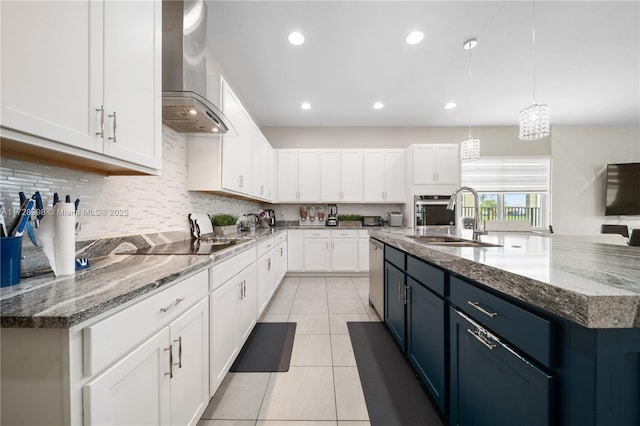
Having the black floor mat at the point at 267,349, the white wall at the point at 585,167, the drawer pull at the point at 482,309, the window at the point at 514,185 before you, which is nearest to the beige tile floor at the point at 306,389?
the black floor mat at the point at 267,349

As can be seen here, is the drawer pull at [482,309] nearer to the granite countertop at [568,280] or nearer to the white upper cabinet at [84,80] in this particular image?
the granite countertop at [568,280]

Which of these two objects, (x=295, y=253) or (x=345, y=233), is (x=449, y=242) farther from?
(x=295, y=253)

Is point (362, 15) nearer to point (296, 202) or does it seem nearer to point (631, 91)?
point (296, 202)

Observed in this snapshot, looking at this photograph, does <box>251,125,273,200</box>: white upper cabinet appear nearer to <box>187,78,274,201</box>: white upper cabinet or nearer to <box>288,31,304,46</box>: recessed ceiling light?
<box>187,78,274,201</box>: white upper cabinet

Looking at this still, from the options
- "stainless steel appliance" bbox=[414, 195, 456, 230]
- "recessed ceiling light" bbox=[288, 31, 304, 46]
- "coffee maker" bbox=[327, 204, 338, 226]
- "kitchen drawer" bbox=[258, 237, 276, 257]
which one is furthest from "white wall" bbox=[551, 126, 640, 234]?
"kitchen drawer" bbox=[258, 237, 276, 257]

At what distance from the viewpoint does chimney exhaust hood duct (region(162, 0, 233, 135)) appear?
169 cm

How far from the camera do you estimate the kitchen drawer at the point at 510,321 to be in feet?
2.23

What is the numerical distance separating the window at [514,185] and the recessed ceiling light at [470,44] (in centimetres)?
298

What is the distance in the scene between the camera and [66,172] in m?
1.24

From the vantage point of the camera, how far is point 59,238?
930 mm

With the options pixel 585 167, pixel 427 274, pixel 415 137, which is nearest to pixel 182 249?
pixel 427 274

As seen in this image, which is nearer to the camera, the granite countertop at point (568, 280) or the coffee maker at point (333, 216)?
the granite countertop at point (568, 280)

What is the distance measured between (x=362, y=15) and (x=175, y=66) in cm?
169

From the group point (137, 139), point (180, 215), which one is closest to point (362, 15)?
point (137, 139)
